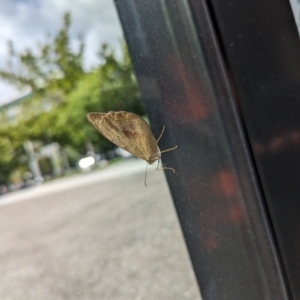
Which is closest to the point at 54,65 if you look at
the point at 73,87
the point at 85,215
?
the point at 73,87

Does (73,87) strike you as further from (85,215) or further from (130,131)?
(85,215)

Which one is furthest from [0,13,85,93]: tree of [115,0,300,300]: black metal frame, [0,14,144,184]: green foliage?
[115,0,300,300]: black metal frame

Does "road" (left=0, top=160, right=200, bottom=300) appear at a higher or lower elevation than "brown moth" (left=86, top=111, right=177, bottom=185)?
lower

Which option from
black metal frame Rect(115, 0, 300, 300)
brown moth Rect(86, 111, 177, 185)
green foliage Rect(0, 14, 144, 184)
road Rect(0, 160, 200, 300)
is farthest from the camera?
road Rect(0, 160, 200, 300)

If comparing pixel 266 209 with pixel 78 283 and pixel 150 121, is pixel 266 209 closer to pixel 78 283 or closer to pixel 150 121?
pixel 150 121

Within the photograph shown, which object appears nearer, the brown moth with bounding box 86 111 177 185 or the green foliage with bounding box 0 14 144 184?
the brown moth with bounding box 86 111 177 185

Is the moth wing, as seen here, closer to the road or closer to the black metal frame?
the black metal frame
